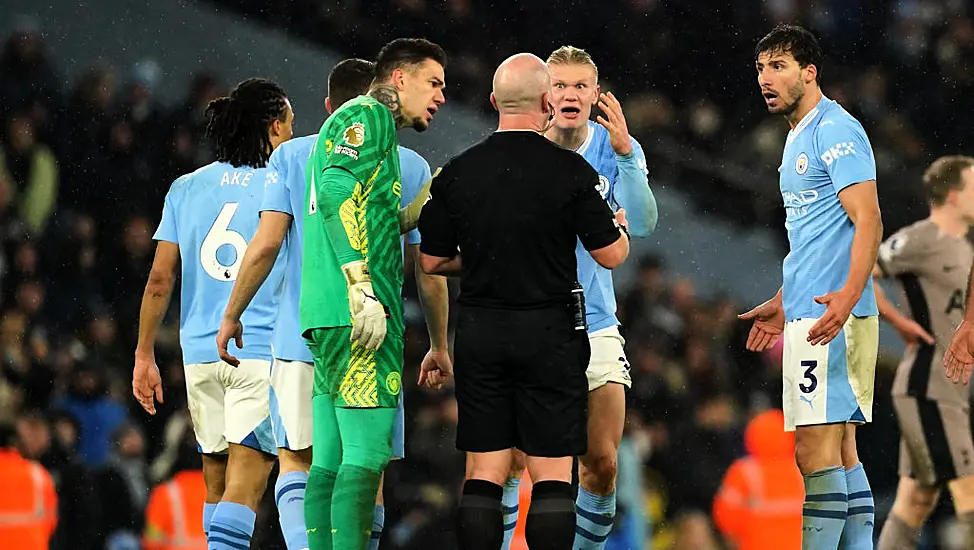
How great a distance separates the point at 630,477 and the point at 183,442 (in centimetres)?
299

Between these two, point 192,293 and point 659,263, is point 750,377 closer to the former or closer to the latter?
point 659,263

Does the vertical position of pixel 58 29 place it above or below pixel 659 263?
above

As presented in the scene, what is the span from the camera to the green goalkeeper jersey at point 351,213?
4402 mm

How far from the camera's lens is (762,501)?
9.78m

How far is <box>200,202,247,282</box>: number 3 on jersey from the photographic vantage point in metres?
5.67

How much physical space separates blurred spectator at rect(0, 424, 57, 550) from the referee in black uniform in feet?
18.0

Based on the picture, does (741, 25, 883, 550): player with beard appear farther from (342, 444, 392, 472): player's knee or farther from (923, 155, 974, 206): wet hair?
(923, 155, 974, 206): wet hair

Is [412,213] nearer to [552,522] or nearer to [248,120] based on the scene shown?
[552,522]

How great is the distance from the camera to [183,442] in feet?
32.4

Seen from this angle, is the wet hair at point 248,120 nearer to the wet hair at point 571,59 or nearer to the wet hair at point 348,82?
the wet hair at point 348,82

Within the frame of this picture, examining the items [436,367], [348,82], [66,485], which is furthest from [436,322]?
[66,485]

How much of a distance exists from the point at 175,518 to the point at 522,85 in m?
5.52

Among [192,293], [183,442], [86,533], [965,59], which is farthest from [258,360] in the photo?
[965,59]

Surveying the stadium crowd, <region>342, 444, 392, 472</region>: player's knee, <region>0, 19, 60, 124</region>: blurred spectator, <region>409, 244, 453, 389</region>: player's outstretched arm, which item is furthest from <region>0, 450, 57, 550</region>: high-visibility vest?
<region>342, 444, 392, 472</region>: player's knee
